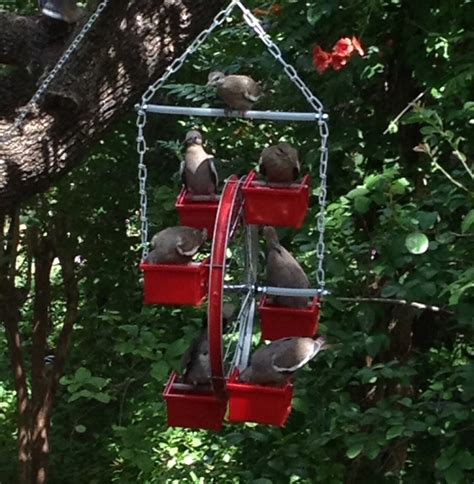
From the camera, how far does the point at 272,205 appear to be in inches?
87.4

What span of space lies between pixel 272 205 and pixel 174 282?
0.26 metres

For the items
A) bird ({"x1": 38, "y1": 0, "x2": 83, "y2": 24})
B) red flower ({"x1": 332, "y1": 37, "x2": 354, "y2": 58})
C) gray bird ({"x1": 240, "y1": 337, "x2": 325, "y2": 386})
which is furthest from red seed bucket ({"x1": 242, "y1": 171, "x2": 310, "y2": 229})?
bird ({"x1": 38, "y1": 0, "x2": 83, "y2": 24})

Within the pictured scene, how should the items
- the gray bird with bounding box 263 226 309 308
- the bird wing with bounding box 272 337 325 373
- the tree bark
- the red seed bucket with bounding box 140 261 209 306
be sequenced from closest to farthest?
1. the bird wing with bounding box 272 337 325 373
2. the red seed bucket with bounding box 140 261 209 306
3. the gray bird with bounding box 263 226 309 308
4. the tree bark

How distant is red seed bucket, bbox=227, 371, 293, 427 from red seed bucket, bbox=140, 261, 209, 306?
0.21 metres

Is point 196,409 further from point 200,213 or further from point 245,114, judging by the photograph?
point 245,114

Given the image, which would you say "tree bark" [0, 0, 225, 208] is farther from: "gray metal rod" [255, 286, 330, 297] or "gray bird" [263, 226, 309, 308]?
"gray metal rod" [255, 286, 330, 297]

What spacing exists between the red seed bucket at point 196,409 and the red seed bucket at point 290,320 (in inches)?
9.9

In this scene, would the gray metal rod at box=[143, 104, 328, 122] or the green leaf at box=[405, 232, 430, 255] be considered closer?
the gray metal rod at box=[143, 104, 328, 122]

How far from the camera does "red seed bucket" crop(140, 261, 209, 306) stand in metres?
2.17

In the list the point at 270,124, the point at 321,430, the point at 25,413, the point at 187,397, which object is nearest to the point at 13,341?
the point at 25,413

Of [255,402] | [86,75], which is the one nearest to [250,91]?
[255,402]

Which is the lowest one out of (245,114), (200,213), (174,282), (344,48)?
(174,282)

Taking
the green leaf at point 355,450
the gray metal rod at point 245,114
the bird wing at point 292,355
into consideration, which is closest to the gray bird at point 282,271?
the bird wing at point 292,355

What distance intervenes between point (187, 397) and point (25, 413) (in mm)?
2698
